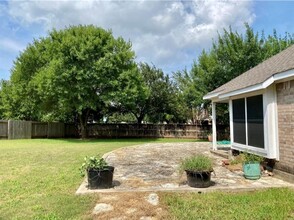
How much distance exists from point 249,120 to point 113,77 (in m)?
13.2

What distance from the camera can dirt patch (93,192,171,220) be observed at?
4.22m

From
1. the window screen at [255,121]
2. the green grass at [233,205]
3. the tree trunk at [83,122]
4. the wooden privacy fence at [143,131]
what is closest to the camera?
the green grass at [233,205]

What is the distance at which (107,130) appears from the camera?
25375mm

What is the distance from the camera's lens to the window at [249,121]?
7.58 meters

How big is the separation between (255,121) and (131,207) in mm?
4829

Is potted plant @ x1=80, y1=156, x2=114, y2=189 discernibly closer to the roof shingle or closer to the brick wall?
the brick wall

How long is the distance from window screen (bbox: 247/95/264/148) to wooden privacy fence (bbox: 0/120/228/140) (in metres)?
14.4

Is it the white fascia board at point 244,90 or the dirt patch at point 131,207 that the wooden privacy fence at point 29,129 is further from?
the dirt patch at point 131,207

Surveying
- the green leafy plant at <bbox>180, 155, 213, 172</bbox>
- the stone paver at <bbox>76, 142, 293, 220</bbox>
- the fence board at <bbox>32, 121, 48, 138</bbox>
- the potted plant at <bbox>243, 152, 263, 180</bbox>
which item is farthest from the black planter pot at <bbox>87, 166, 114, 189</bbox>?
the fence board at <bbox>32, 121, 48, 138</bbox>

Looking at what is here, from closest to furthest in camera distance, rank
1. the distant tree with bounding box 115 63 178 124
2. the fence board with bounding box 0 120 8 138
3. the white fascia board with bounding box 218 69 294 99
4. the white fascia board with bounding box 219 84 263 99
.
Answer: the white fascia board with bounding box 218 69 294 99, the white fascia board with bounding box 219 84 263 99, the fence board with bounding box 0 120 8 138, the distant tree with bounding box 115 63 178 124

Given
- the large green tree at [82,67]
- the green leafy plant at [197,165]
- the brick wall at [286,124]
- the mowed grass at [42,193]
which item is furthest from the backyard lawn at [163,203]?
the large green tree at [82,67]

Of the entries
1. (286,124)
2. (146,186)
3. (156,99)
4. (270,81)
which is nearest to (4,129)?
(156,99)

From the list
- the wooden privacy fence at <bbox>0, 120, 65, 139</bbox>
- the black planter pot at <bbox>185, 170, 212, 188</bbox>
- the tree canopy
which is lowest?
the black planter pot at <bbox>185, 170, 212, 188</bbox>

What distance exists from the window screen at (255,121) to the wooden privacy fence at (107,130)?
14.4 metres
